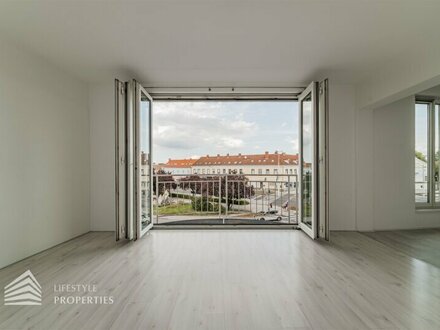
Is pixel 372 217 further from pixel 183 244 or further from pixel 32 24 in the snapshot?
pixel 32 24

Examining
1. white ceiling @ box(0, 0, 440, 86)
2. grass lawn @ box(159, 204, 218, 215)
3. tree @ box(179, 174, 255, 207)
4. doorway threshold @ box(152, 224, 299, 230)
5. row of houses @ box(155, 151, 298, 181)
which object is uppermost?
white ceiling @ box(0, 0, 440, 86)

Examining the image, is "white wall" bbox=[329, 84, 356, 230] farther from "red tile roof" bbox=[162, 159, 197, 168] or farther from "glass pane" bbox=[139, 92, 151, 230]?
"glass pane" bbox=[139, 92, 151, 230]

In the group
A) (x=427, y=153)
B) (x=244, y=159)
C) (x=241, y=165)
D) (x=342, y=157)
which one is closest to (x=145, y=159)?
(x=241, y=165)

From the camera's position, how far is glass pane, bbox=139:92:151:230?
3.92 m

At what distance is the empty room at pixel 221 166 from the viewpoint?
6.69ft

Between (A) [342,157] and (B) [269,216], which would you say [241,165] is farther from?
(A) [342,157]

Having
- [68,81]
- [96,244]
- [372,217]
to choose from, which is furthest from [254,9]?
[372,217]

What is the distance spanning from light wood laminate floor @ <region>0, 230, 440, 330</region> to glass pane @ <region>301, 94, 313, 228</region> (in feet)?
2.08

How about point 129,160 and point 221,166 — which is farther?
point 221,166

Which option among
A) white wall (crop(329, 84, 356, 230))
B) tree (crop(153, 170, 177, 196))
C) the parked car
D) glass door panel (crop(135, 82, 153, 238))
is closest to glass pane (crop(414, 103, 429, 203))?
white wall (crop(329, 84, 356, 230))

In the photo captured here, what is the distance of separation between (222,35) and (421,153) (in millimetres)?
4557

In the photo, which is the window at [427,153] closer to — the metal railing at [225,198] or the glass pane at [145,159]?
Answer: the metal railing at [225,198]

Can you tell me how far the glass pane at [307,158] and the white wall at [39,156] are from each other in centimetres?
380

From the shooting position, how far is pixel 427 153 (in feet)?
15.2
